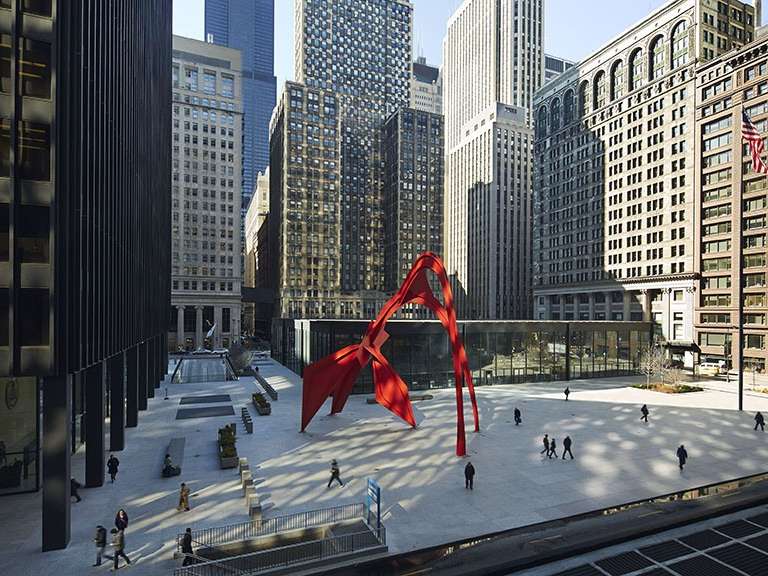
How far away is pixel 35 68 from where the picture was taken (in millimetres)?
13797

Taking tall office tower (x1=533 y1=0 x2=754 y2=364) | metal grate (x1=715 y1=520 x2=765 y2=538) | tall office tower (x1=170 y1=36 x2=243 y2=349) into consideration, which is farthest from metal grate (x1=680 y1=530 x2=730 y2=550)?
tall office tower (x1=170 y1=36 x2=243 y2=349)

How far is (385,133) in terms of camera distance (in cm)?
15088

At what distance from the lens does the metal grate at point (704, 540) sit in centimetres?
1521

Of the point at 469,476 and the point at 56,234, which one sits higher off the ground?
the point at 56,234

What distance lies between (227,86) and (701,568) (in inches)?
4903

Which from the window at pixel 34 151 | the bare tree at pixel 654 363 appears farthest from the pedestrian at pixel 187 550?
the bare tree at pixel 654 363

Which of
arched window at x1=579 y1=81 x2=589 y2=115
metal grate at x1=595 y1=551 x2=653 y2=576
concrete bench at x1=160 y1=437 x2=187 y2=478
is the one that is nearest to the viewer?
metal grate at x1=595 y1=551 x2=653 y2=576

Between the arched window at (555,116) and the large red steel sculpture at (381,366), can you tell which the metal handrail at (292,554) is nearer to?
the large red steel sculpture at (381,366)

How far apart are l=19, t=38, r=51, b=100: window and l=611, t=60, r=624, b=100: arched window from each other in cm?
9736

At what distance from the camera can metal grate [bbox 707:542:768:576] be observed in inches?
541

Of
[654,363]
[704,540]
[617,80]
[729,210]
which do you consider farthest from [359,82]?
[704,540]

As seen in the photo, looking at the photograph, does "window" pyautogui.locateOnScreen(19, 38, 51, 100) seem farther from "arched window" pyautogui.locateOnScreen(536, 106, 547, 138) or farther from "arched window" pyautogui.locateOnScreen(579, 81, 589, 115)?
"arched window" pyautogui.locateOnScreen(536, 106, 547, 138)

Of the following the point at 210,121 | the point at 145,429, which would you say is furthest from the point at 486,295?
the point at 145,429

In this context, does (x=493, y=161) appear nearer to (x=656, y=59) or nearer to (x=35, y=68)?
(x=656, y=59)
